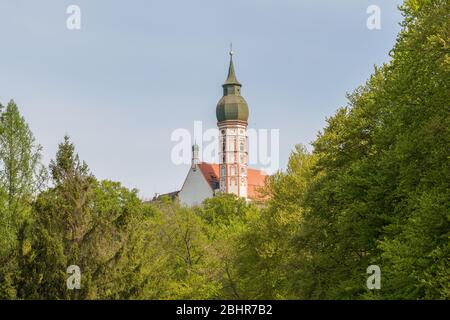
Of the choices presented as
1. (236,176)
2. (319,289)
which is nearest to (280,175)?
(319,289)

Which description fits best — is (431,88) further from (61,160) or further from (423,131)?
(61,160)

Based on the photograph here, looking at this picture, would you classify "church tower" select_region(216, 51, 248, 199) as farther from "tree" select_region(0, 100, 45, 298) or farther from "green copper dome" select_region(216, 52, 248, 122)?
"tree" select_region(0, 100, 45, 298)

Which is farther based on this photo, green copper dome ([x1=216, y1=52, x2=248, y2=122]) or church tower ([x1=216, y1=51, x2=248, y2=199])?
green copper dome ([x1=216, y1=52, x2=248, y2=122])

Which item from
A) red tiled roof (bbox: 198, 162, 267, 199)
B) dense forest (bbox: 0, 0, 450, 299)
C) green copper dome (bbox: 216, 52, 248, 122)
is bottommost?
dense forest (bbox: 0, 0, 450, 299)

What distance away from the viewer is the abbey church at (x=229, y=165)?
15762cm

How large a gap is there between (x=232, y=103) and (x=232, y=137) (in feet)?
26.2

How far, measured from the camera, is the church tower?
16175cm

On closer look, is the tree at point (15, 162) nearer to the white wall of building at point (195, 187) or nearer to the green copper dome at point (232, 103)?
the white wall of building at point (195, 187)

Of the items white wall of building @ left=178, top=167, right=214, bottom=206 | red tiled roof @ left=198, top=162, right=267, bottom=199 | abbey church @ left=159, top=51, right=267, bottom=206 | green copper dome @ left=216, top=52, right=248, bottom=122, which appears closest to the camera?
white wall of building @ left=178, top=167, right=214, bottom=206

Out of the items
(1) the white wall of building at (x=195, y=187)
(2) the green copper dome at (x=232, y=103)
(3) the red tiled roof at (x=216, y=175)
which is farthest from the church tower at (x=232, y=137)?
(1) the white wall of building at (x=195, y=187)

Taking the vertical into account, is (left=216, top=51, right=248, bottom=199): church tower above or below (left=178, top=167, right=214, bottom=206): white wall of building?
above

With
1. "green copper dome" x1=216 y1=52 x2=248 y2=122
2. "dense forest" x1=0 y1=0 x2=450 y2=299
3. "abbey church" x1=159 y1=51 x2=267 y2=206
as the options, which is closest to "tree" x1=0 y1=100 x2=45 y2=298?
"dense forest" x1=0 y1=0 x2=450 y2=299
